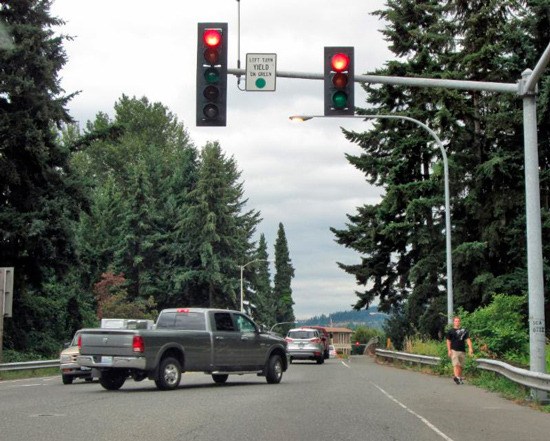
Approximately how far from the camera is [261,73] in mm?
15414

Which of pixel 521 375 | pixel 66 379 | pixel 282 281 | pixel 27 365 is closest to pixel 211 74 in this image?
pixel 521 375

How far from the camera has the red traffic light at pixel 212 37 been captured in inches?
579

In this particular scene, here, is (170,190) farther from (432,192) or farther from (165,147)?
(432,192)

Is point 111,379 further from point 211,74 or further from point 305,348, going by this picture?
point 305,348

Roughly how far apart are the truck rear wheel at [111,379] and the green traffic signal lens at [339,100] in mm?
9023

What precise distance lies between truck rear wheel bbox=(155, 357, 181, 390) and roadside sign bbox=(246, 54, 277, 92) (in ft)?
24.2

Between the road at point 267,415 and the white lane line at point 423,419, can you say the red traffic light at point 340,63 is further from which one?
the white lane line at point 423,419

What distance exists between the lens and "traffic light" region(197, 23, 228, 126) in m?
14.7

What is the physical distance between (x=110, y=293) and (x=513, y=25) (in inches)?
1375

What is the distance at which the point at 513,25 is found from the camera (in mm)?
35188

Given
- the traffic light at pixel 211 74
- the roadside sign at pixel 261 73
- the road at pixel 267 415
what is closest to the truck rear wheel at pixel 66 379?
the road at pixel 267 415

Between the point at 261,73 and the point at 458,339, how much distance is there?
1092cm

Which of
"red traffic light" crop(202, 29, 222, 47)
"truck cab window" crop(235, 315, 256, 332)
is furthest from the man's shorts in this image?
"red traffic light" crop(202, 29, 222, 47)

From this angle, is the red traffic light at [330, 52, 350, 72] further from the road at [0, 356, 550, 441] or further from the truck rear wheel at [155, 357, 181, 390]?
the truck rear wheel at [155, 357, 181, 390]
